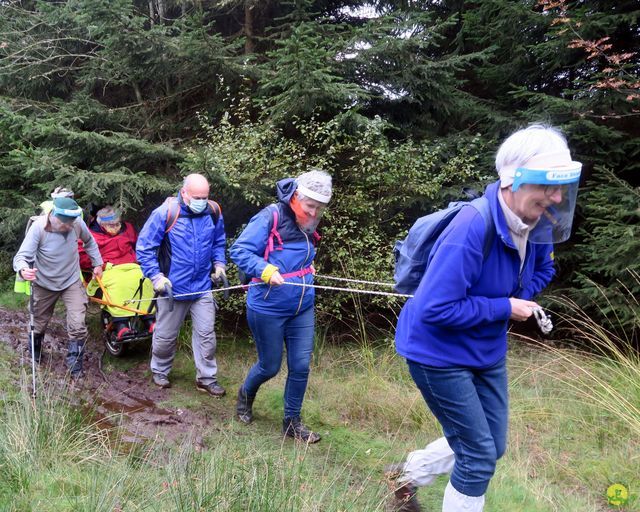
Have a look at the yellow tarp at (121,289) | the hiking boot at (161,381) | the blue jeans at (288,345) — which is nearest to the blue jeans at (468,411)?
→ the blue jeans at (288,345)

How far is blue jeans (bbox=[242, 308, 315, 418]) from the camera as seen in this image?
4117mm

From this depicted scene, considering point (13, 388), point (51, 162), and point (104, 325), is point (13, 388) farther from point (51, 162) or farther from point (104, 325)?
point (51, 162)

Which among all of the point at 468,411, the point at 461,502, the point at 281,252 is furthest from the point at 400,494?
the point at 281,252

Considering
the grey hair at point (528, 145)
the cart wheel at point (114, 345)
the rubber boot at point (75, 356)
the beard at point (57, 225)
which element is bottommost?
the cart wheel at point (114, 345)

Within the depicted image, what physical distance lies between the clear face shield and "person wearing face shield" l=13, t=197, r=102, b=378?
443cm

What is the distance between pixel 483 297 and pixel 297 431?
251 cm

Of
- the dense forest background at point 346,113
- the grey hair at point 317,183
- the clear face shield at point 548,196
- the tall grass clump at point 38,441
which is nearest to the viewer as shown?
the clear face shield at point 548,196

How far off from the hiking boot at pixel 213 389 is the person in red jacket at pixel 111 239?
2.13 m

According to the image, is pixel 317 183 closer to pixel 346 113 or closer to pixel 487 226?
pixel 487 226

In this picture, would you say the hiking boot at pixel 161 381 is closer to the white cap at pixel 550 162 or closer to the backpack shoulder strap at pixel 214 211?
the backpack shoulder strap at pixel 214 211

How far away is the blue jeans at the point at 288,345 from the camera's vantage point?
4117 millimetres

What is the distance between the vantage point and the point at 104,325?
21.9ft

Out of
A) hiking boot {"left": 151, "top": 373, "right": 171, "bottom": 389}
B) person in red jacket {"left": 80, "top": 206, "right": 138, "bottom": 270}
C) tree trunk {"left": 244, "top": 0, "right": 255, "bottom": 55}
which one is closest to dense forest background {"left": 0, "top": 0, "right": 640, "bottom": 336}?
tree trunk {"left": 244, "top": 0, "right": 255, "bottom": 55}

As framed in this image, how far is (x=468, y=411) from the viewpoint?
8.03 ft
